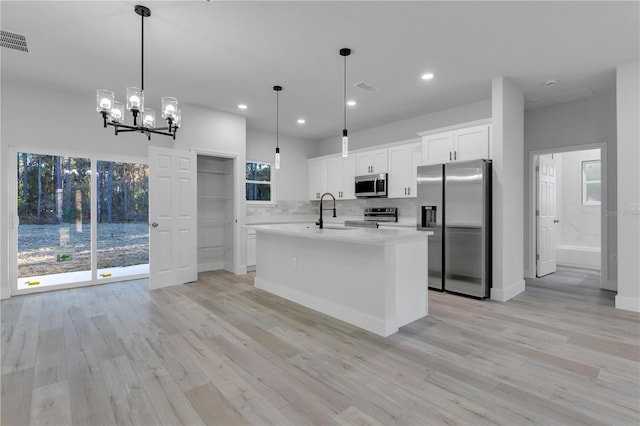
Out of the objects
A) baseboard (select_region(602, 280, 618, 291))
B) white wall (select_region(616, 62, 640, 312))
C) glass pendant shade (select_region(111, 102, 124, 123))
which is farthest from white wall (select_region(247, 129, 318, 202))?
baseboard (select_region(602, 280, 618, 291))

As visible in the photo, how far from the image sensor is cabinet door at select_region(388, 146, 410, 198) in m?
5.45

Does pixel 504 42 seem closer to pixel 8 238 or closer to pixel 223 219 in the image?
pixel 223 219

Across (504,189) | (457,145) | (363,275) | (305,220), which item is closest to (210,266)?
(305,220)

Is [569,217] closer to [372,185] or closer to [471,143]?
[471,143]

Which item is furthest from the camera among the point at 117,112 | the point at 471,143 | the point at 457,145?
the point at 457,145

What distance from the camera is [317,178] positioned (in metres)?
7.13

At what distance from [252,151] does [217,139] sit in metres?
1.18

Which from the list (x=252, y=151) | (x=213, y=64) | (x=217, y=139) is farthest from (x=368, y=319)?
(x=252, y=151)

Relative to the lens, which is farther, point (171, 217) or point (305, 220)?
point (305, 220)

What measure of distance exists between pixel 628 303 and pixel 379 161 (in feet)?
12.7

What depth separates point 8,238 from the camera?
4070mm

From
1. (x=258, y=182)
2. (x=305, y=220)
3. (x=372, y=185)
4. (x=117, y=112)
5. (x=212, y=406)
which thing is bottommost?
(x=212, y=406)

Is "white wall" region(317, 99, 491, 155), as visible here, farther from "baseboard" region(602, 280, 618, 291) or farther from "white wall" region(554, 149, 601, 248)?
"white wall" region(554, 149, 601, 248)

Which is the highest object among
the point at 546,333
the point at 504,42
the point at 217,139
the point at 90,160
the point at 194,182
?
the point at 504,42
